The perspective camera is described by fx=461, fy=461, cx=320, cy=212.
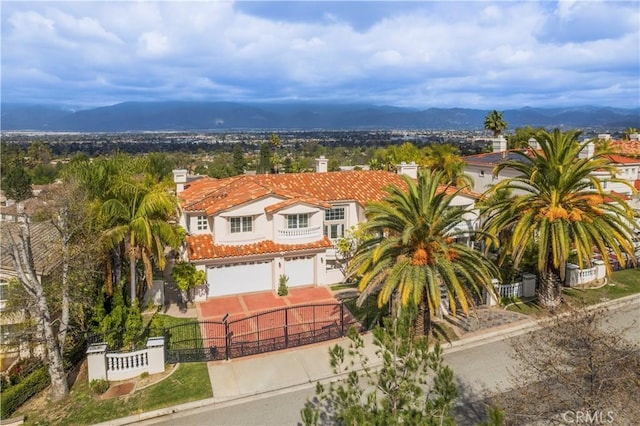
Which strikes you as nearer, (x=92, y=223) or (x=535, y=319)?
(x=92, y=223)

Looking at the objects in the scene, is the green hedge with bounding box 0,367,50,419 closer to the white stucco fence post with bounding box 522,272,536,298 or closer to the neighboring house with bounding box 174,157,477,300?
the neighboring house with bounding box 174,157,477,300

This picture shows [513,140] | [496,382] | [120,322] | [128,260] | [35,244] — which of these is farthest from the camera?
[513,140]

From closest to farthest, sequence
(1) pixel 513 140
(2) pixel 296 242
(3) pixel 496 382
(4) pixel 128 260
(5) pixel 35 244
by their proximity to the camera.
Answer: (3) pixel 496 382 < (5) pixel 35 244 < (4) pixel 128 260 < (2) pixel 296 242 < (1) pixel 513 140

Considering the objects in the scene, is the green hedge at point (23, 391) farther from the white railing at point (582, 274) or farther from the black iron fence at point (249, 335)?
the white railing at point (582, 274)

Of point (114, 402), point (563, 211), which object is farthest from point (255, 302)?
point (563, 211)

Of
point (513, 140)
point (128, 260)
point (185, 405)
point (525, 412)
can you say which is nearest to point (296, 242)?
point (128, 260)

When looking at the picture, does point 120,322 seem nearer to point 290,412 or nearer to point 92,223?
point 92,223
